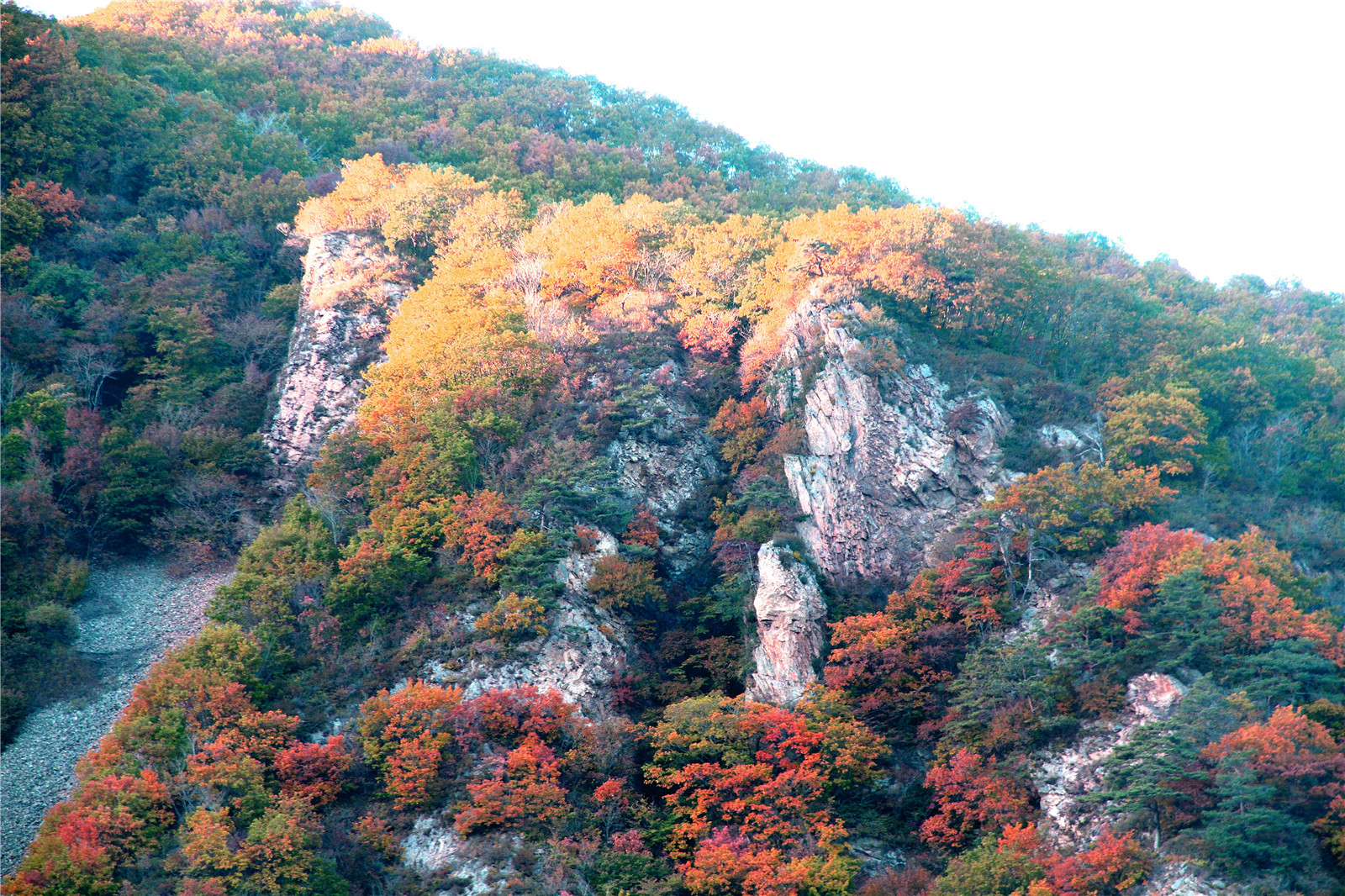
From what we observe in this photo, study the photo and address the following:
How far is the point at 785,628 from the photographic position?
34844 millimetres

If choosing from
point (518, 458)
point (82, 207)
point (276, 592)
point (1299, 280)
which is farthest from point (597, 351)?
point (1299, 280)

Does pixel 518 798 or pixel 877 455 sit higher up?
pixel 877 455

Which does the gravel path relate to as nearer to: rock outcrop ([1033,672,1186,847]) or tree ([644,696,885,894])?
tree ([644,696,885,894])

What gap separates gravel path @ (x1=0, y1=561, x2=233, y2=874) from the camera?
28.8m

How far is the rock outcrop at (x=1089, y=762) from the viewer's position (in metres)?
27.3

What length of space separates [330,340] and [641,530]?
2070 centimetres

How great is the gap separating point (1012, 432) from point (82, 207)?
49.3 m

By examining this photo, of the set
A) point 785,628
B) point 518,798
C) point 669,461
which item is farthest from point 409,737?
point 669,461

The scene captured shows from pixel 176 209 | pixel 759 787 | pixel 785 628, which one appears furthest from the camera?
pixel 176 209

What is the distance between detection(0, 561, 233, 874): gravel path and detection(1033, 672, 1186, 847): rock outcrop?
1231 inches

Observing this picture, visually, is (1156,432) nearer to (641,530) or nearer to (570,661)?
(641,530)

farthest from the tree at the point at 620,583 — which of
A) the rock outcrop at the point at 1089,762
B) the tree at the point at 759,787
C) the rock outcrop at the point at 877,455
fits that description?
the rock outcrop at the point at 1089,762

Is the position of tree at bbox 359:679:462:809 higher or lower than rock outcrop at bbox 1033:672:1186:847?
lower

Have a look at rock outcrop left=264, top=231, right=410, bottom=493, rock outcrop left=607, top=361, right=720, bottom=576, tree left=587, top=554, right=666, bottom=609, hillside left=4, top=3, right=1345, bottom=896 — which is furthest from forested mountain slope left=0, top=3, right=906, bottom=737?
rock outcrop left=607, top=361, right=720, bottom=576
